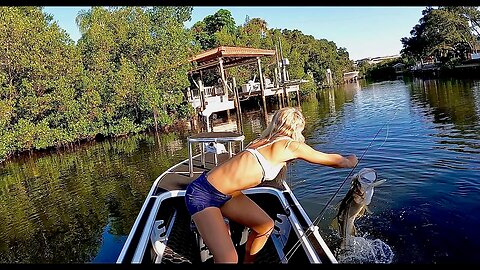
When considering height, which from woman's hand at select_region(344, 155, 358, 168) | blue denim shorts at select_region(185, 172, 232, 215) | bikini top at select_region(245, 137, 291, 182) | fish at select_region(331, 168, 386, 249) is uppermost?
bikini top at select_region(245, 137, 291, 182)

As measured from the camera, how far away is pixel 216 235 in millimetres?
2986

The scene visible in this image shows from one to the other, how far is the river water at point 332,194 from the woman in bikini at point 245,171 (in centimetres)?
144

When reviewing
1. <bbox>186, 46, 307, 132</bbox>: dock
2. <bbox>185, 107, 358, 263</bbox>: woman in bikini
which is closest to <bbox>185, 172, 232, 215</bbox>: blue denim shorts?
<bbox>185, 107, 358, 263</bbox>: woman in bikini

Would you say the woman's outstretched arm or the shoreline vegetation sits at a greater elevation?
the shoreline vegetation

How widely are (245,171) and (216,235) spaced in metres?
0.52

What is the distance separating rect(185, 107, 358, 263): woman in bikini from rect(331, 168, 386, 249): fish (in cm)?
104

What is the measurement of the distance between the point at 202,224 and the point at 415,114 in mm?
15304

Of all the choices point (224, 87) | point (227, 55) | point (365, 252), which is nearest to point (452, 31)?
point (224, 87)

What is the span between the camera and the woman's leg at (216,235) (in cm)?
Result: 298

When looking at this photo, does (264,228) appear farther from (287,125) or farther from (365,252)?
(365,252)

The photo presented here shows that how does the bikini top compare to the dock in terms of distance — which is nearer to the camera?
the bikini top

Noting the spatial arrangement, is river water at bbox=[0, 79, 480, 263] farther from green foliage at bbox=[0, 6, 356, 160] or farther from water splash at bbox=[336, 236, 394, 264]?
green foliage at bbox=[0, 6, 356, 160]

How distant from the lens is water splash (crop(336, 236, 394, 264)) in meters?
4.69

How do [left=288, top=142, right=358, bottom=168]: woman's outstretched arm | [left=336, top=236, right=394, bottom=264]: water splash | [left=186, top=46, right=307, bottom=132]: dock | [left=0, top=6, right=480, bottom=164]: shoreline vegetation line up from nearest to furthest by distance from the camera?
[left=288, top=142, right=358, bottom=168]: woman's outstretched arm → [left=336, top=236, right=394, bottom=264]: water splash → [left=0, top=6, right=480, bottom=164]: shoreline vegetation → [left=186, top=46, right=307, bottom=132]: dock
